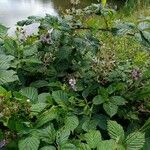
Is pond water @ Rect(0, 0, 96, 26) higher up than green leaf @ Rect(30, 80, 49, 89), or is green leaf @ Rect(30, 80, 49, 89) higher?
green leaf @ Rect(30, 80, 49, 89)

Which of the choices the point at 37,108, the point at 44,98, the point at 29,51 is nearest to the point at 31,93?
the point at 44,98

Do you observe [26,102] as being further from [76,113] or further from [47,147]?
[76,113]

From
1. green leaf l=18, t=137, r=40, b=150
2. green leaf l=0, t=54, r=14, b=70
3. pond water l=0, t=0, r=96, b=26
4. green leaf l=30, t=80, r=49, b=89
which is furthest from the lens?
pond water l=0, t=0, r=96, b=26

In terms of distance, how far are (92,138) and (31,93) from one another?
0.40 meters

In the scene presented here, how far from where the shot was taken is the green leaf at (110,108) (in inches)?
83.7

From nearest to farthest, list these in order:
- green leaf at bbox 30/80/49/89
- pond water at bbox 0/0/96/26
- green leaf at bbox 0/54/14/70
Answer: green leaf at bbox 0/54/14/70
green leaf at bbox 30/80/49/89
pond water at bbox 0/0/96/26

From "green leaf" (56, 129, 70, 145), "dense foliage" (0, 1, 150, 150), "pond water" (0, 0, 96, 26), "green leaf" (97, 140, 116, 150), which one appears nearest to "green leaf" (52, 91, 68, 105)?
"dense foliage" (0, 1, 150, 150)

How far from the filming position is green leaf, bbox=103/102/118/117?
212cm

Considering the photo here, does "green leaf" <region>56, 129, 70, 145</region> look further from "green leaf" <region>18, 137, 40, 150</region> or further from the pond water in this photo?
the pond water

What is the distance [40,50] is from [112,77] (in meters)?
0.46

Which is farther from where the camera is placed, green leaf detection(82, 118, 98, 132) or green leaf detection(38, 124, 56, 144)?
green leaf detection(82, 118, 98, 132)

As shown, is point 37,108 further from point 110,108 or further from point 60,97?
point 110,108

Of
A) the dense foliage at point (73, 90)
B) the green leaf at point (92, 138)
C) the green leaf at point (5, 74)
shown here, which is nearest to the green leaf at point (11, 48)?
the dense foliage at point (73, 90)

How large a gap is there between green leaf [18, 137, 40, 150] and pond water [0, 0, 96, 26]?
11545 millimetres
